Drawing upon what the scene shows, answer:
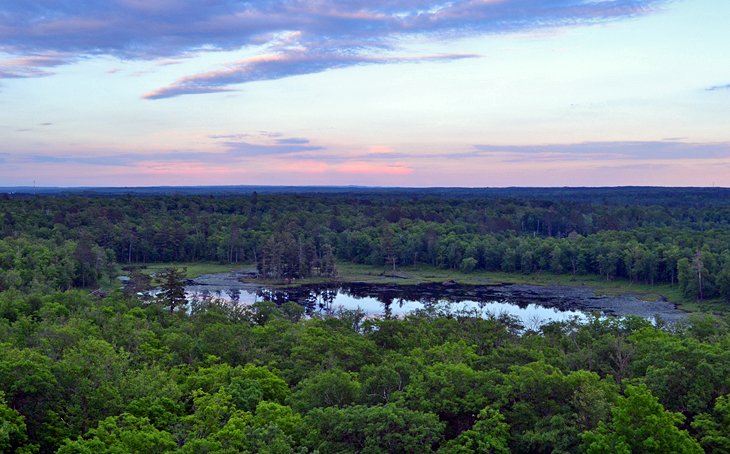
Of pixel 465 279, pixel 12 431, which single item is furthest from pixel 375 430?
pixel 465 279

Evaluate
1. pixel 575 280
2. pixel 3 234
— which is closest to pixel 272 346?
pixel 575 280

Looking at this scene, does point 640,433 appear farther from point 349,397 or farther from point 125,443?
point 125,443

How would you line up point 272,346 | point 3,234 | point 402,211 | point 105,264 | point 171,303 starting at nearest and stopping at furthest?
point 272,346, point 171,303, point 105,264, point 3,234, point 402,211

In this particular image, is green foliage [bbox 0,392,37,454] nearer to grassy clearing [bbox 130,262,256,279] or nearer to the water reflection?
the water reflection

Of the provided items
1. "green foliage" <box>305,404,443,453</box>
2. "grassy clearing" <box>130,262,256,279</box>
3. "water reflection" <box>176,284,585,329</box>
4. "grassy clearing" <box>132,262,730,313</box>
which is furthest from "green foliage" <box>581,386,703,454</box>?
"grassy clearing" <box>130,262,256,279</box>

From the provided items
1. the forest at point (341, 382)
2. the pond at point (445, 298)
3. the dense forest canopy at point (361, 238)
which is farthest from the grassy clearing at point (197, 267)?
the forest at point (341, 382)

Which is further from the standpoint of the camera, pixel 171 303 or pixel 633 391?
pixel 171 303

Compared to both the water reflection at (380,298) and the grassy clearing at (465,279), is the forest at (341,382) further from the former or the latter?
the grassy clearing at (465,279)

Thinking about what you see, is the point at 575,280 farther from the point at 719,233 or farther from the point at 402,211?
the point at 402,211
